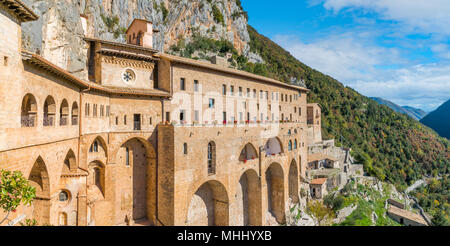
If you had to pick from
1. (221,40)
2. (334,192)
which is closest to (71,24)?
(334,192)

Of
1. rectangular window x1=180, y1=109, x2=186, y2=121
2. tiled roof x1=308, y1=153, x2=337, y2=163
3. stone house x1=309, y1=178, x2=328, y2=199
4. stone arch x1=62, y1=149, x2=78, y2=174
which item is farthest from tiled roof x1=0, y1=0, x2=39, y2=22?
tiled roof x1=308, y1=153, x2=337, y2=163

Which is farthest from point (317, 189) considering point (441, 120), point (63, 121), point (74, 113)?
point (441, 120)

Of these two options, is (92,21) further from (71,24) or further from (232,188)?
(232,188)

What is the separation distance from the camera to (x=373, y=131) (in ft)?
287

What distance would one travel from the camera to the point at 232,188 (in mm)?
23875

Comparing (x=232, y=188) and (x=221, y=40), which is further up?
(x=221, y=40)

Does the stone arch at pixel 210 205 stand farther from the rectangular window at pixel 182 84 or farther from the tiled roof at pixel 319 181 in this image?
the tiled roof at pixel 319 181

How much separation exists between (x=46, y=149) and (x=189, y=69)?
1431cm

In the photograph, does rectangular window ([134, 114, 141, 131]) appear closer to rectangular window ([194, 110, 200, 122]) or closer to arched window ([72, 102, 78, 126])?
arched window ([72, 102, 78, 126])

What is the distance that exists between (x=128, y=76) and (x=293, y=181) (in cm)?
2451

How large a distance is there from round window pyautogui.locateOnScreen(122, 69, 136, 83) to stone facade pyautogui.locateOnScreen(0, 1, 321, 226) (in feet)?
0.28

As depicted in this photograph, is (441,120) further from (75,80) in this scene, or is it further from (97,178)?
(75,80)
